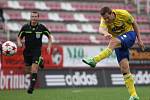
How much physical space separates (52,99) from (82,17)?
15.3m

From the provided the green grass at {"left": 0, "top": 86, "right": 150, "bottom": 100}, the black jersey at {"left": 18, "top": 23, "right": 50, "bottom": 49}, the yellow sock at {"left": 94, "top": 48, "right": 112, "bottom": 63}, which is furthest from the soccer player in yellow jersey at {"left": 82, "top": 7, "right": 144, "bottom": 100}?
the black jersey at {"left": 18, "top": 23, "right": 50, "bottom": 49}

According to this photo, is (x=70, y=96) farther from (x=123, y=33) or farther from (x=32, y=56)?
(x=123, y=33)

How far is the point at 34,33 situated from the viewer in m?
14.7

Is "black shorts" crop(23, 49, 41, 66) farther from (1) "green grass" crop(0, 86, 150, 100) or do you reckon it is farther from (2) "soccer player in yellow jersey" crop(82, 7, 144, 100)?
(2) "soccer player in yellow jersey" crop(82, 7, 144, 100)

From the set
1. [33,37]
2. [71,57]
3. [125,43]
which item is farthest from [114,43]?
[71,57]

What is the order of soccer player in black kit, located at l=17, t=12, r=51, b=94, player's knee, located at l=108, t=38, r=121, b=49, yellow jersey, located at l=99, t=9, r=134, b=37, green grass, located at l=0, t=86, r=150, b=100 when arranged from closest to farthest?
player's knee, located at l=108, t=38, r=121, b=49 < yellow jersey, located at l=99, t=9, r=134, b=37 < green grass, located at l=0, t=86, r=150, b=100 < soccer player in black kit, located at l=17, t=12, r=51, b=94

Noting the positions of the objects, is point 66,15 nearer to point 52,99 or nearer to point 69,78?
point 69,78

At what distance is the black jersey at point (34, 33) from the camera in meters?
14.6

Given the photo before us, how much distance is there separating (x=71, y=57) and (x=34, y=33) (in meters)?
6.67

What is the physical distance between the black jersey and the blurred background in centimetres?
144

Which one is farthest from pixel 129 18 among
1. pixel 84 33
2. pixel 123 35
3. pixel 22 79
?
pixel 84 33

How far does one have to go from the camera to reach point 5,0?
85.9 feet

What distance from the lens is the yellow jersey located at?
10.4 m

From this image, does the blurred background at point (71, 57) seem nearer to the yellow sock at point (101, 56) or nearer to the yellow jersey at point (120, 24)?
the yellow jersey at point (120, 24)
